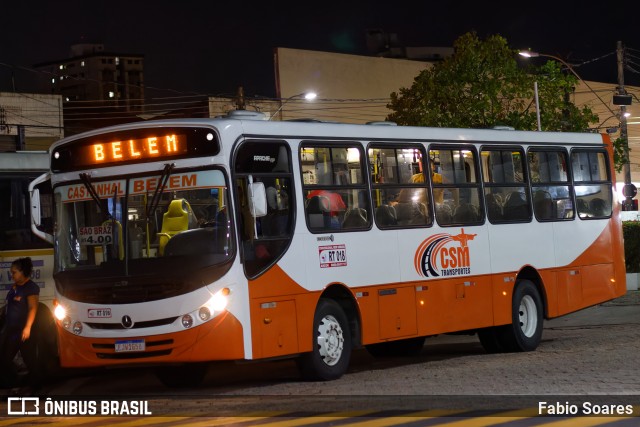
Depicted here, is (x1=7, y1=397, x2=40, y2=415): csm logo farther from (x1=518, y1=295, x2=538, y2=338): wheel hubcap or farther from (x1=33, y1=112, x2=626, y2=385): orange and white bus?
(x1=518, y1=295, x2=538, y2=338): wheel hubcap

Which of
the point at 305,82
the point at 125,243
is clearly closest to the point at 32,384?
the point at 125,243

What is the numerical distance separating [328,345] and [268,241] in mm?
1585

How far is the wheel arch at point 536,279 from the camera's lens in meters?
18.3

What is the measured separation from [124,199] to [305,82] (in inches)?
1543

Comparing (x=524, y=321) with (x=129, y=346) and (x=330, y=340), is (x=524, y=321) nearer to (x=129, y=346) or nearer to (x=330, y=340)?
(x=330, y=340)

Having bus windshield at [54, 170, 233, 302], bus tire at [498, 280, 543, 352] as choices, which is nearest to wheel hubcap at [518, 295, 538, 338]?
bus tire at [498, 280, 543, 352]

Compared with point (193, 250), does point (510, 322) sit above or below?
below

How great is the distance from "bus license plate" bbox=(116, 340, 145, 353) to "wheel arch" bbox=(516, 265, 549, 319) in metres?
7.03

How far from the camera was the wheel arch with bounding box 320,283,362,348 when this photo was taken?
48.3 feet

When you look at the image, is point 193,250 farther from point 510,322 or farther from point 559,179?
point 559,179

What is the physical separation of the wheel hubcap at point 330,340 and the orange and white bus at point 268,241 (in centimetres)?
2

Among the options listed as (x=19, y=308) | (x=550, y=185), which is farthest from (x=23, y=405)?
(x=550, y=185)

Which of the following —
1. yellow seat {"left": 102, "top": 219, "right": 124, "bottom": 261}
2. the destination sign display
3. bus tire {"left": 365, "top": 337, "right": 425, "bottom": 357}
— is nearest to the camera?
the destination sign display

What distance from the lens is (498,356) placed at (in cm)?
1745
